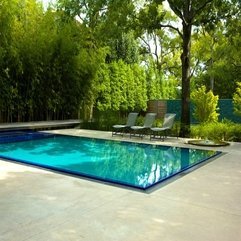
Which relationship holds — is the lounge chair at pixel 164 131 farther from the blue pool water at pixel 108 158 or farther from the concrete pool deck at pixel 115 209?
the concrete pool deck at pixel 115 209

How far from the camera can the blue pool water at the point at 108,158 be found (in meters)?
5.64

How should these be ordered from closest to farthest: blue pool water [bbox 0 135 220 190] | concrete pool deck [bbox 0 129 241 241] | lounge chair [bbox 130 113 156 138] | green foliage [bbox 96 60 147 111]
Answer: concrete pool deck [bbox 0 129 241 241] < blue pool water [bbox 0 135 220 190] < lounge chair [bbox 130 113 156 138] < green foliage [bbox 96 60 147 111]

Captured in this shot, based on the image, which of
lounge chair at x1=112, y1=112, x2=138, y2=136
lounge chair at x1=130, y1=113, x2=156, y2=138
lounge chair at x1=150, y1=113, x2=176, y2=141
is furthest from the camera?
lounge chair at x1=112, y1=112, x2=138, y2=136

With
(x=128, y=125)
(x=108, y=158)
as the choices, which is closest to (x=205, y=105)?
(x=128, y=125)

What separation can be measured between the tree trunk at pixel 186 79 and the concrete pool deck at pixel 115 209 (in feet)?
16.7

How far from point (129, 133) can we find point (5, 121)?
14.4 feet

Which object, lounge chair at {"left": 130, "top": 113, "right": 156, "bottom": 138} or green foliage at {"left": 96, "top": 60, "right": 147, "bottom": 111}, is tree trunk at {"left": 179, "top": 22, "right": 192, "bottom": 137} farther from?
green foliage at {"left": 96, "top": 60, "right": 147, "bottom": 111}

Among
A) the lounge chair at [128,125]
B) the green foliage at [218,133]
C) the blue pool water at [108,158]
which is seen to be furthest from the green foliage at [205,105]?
the blue pool water at [108,158]

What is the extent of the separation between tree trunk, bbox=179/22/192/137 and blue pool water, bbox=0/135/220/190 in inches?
86.2

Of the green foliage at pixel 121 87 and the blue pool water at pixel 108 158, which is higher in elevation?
the green foliage at pixel 121 87

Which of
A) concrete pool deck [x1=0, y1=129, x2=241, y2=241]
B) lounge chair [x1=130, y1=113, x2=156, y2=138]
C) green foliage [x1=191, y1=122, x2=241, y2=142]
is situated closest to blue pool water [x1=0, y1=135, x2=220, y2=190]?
concrete pool deck [x1=0, y1=129, x2=241, y2=241]

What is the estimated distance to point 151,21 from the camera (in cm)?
1055

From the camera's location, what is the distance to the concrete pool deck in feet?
9.88

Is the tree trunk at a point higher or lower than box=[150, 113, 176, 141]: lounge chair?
higher
